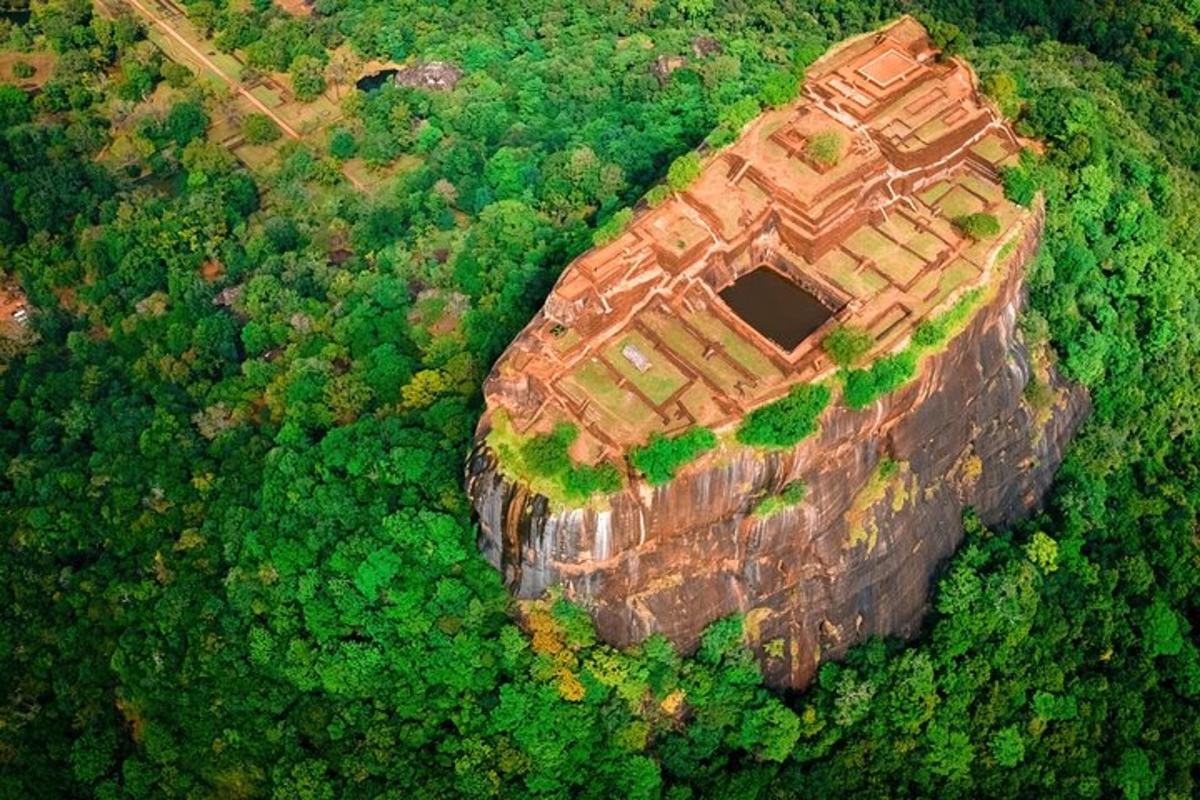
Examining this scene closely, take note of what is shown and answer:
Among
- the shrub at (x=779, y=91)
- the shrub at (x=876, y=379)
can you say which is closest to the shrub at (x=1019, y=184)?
the shrub at (x=779, y=91)

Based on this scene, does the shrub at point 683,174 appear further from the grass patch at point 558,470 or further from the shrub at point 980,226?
the grass patch at point 558,470

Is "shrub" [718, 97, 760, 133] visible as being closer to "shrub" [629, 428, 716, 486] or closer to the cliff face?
the cliff face

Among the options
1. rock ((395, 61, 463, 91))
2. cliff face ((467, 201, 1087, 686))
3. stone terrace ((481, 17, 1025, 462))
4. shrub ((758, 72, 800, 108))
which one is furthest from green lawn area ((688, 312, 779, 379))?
rock ((395, 61, 463, 91))

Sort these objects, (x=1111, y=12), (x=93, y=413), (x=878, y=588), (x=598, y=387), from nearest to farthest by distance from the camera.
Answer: (x=598, y=387) → (x=878, y=588) → (x=93, y=413) → (x=1111, y=12)

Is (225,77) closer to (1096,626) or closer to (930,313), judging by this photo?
(930,313)

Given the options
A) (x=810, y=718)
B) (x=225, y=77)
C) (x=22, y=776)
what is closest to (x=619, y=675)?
(x=810, y=718)

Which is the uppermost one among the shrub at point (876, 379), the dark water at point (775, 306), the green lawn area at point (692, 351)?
the shrub at point (876, 379)
